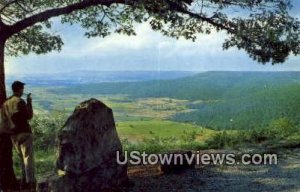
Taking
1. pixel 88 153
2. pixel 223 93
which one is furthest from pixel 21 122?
pixel 223 93

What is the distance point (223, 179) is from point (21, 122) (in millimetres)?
5231

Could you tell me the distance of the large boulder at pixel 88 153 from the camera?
1480 centimetres

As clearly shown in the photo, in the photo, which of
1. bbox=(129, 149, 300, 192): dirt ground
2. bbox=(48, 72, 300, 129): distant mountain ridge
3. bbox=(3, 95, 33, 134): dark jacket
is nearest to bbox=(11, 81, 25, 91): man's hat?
bbox=(3, 95, 33, 134): dark jacket

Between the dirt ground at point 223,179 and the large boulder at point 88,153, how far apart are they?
767 mm

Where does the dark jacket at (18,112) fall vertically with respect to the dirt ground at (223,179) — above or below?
above

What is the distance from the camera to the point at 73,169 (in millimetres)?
14828

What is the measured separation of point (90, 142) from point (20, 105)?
185cm

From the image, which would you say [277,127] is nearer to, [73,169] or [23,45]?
[23,45]

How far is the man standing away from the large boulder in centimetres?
95

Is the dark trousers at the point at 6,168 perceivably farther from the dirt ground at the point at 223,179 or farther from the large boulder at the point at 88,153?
the dirt ground at the point at 223,179

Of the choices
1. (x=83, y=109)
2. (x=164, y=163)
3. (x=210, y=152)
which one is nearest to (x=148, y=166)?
(x=164, y=163)

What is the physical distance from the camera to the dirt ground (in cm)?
1555

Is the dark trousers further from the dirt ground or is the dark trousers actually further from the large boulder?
the dirt ground

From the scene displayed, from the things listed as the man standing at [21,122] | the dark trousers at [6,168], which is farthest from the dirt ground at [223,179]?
the dark trousers at [6,168]
